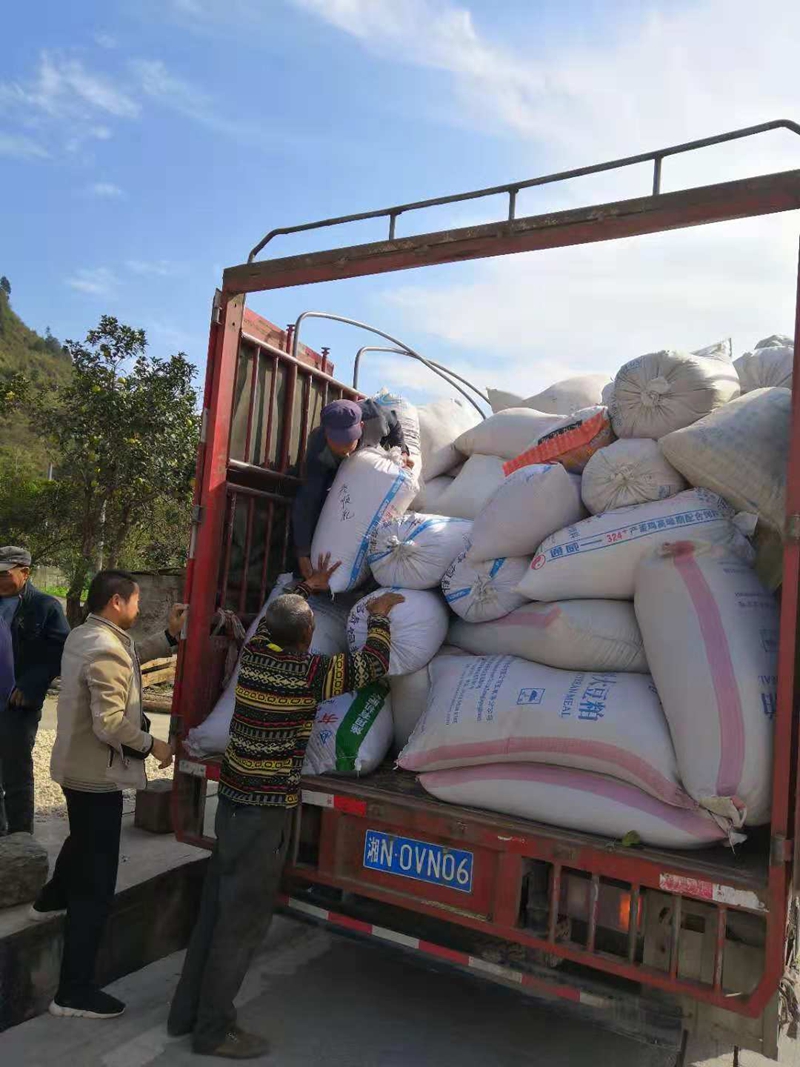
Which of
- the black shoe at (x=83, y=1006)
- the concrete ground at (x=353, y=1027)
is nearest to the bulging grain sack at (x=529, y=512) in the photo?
the concrete ground at (x=353, y=1027)

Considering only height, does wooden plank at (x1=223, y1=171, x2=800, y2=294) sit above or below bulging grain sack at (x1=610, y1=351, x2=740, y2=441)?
above

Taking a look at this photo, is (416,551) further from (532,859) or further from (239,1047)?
(239,1047)

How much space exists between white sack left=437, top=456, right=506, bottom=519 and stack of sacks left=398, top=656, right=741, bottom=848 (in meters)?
1.14

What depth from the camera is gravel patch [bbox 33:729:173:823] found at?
4215 millimetres

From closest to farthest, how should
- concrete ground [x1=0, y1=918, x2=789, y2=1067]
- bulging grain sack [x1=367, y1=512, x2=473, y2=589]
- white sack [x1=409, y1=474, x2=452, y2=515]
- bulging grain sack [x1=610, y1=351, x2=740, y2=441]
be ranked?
concrete ground [x1=0, y1=918, x2=789, y2=1067], bulging grain sack [x1=610, y1=351, x2=740, y2=441], bulging grain sack [x1=367, y1=512, x2=473, y2=589], white sack [x1=409, y1=474, x2=452, y2=515]

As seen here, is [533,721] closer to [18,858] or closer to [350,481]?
[350,481]

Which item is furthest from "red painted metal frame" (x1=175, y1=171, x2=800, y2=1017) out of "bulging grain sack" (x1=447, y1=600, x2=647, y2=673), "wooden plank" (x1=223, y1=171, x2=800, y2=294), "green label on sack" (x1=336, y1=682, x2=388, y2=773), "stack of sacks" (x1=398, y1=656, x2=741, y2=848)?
"bulging grain sack" (x1=447, y1=600, x2=647, y2=673)

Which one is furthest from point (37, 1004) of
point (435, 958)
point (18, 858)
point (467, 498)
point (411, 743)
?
point (467, 498)

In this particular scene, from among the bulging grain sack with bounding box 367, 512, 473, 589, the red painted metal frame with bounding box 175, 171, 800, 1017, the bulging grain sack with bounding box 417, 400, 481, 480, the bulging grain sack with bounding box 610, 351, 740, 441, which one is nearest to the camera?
the red painted metal frame with bounding box 175, 171, 800, 1017

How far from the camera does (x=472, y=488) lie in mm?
3805

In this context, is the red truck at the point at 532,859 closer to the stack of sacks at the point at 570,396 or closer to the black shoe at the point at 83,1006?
the black shoe at the point at 83,1006

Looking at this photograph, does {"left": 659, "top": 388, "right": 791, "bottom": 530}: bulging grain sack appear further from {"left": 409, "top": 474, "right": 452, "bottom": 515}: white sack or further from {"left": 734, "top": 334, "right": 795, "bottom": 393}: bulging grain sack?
{"left": 409, "top": 474, "right": 452, "bottom": 515}: white sack

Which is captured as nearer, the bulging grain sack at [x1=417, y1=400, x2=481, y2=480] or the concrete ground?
the concrete ground

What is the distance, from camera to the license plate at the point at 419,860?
2.41 meters
